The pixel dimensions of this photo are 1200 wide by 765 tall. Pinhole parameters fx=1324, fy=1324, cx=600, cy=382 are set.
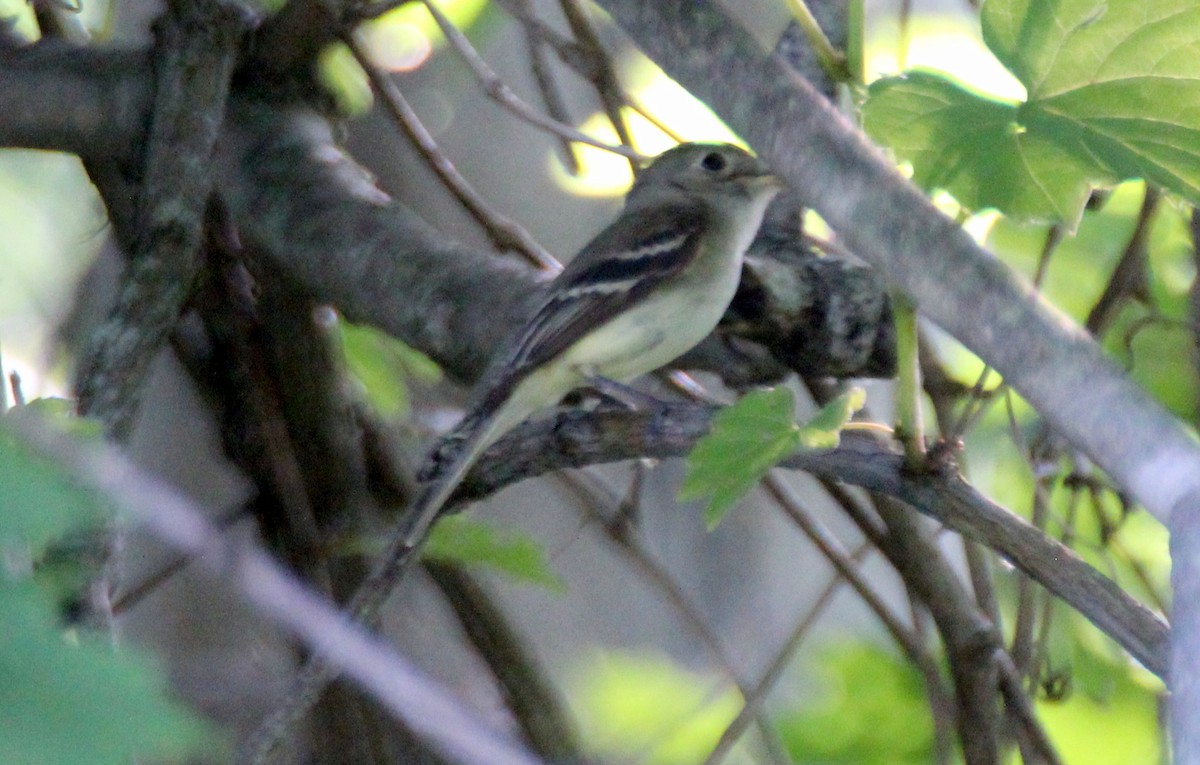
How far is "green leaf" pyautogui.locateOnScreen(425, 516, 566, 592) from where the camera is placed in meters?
2.37

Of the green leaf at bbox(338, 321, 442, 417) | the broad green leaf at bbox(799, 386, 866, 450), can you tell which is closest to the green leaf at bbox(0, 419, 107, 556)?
the broad green leaf at bbox(799, 386, 866, 450)

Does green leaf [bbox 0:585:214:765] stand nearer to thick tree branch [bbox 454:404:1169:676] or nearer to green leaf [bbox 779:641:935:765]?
thick tree branch [bbox 454:404:1169:676]

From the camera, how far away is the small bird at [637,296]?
259 cm

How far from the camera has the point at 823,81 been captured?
274 centimetres

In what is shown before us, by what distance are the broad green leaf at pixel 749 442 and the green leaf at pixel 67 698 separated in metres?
1.09

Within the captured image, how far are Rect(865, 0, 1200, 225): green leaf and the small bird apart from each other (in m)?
1.07

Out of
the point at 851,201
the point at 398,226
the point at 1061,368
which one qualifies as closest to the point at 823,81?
the point at 398,226

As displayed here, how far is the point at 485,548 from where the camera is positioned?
2.39m

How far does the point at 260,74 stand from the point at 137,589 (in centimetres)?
118

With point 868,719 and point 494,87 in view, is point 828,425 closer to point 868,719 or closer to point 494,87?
point 494,87

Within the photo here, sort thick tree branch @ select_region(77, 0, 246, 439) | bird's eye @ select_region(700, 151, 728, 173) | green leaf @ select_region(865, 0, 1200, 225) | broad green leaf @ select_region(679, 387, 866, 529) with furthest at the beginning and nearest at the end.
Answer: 1. bird's eye @ select_region(700, 151, 728, 173)
2. thick tree branch @ select_region(77, 0, 246, 439)
3. broad green leaf @ select_region(679, 387, 866, 529)
4. green leaf @ select_region(865, 0, 1200, 225)

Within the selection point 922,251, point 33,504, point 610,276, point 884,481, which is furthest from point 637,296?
point 33,504

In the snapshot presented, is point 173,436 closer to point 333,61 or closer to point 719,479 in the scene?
point 333,61

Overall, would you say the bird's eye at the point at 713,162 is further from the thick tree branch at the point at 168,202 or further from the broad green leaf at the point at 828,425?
the broad green leaf at the point at 828,425
